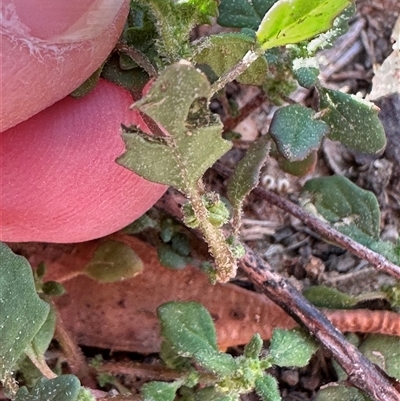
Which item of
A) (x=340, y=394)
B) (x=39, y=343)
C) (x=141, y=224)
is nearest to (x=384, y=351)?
(x=340, y=394)

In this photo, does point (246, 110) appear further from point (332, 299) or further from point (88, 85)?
point (88, 85)

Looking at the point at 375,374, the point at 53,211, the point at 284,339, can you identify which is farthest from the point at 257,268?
the point at 53,211

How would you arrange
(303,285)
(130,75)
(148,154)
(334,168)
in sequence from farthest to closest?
1. (334,168)
2. (303,285)
3. (130,75)
4. (148,154)

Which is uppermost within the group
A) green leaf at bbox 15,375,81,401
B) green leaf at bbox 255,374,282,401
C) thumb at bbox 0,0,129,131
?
thumb at bbox 0,0,129,131

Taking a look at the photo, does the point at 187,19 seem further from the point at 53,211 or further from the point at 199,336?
the point at 199,336

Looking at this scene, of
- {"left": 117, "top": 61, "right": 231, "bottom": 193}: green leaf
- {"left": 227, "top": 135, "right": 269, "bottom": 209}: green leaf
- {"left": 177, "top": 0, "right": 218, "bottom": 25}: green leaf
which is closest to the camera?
{"left": 117, "top": 61, "right": 231, "bottom": 193}: green leaf

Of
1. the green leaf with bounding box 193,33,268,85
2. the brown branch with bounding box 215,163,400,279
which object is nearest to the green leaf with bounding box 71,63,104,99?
the green leaf with bounding box 193,33,268,85

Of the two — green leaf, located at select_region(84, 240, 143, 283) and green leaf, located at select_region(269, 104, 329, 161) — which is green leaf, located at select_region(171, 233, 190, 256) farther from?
green leaf, located at select_region(269, 104, 329, 161)
